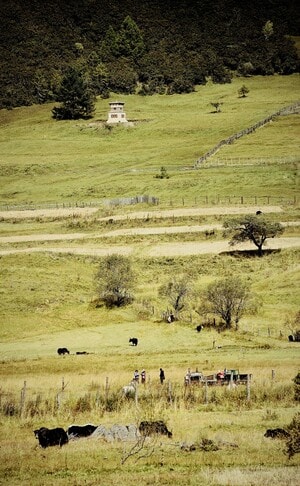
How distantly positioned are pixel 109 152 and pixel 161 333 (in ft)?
287

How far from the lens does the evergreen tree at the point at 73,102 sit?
518ft

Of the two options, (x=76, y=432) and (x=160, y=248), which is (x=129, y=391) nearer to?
(x=76, y=432)

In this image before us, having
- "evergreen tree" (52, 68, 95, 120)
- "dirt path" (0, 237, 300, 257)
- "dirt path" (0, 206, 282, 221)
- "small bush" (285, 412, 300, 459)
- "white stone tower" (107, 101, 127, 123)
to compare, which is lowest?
"small bush" (285, 412, 300, 459)

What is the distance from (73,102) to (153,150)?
43.6 meters

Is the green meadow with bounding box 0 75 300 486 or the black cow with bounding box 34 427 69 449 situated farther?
the black cow with bounding box 34 427 69 449

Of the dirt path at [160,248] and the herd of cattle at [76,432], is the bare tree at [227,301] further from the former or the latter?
the herd of cattle at [76,432]

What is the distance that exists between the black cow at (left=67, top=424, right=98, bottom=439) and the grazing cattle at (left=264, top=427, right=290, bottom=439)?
5.77 metres

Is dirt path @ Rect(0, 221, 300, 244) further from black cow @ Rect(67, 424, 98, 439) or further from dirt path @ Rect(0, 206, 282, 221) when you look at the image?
black cow @ Rect(67, 424, 98, 439)

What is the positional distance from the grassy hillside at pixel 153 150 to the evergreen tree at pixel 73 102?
347cm

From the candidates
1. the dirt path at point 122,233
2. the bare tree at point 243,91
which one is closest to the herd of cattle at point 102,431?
the dirt path at point 122,233

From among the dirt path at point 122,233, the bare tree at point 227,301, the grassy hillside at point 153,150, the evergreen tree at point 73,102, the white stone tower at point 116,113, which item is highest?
the evergreen tree at point 73,102

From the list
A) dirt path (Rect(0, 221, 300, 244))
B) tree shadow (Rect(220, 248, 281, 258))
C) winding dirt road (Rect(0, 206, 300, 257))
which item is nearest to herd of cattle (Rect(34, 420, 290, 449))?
tree shadow (Rect(220, 248, 281, 258))

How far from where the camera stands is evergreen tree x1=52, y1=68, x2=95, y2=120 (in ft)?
518

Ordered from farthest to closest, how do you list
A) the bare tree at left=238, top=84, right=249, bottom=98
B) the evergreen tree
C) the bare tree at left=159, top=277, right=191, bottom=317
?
the bare tree at left=238, top=84, right=249, bottom=98 < the evergreen tree < the bare tree at left=159, top=277, right=191, bottom=317
